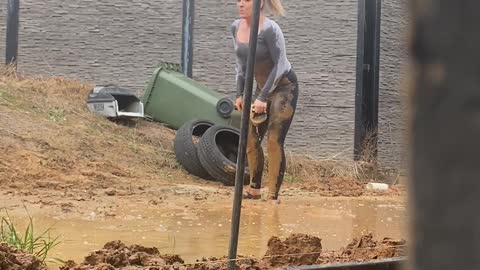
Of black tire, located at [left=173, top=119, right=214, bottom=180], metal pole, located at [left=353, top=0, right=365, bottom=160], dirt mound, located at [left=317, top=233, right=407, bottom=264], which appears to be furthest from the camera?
metal pole, located at [left=353, top=0, right=365, bottom=160]

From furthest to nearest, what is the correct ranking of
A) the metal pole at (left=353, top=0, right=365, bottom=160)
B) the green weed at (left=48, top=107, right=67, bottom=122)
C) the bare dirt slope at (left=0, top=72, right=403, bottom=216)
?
the metal pole at (left=353, top=0, right=365, bottom=160) → the green weed at (left=48, top=107, right=67, bottom=122) → the bare dirt slope at (left=0, top=72, right=403, bottom=216)

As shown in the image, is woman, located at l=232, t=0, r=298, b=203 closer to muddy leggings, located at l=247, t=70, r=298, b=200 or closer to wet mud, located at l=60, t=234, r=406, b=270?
muddy leggings, located at l=247, t=70, r=298, b=200

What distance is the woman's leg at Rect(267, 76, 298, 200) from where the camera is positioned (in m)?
6.20

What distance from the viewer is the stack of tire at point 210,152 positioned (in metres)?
8.30

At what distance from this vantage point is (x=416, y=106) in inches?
12.8

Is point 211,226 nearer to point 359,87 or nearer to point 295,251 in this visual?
point 295,251

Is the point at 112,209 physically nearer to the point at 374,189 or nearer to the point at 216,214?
the point at 216,214

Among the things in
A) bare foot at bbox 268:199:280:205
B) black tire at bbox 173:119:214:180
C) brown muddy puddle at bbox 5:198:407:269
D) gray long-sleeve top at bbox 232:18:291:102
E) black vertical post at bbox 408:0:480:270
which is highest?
black vertical post at bbox 408:0:480:270

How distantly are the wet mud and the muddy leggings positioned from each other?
10.1ft

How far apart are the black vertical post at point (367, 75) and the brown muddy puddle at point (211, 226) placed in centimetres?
432

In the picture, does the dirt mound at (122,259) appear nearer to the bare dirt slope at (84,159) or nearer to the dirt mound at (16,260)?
the dirt mound at (16,260)

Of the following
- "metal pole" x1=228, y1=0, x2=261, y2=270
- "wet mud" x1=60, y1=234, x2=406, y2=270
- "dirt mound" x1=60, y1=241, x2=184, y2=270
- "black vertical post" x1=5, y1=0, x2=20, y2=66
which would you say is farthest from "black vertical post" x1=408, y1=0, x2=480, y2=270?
"black vertical post" x1=5, y1=0, x2=20, y2=66

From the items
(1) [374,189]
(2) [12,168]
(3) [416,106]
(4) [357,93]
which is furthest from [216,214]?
(4) [357,93]

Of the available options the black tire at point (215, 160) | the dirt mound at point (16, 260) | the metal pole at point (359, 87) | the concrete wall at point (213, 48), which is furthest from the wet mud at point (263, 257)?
the concrete wall at point (213, 48)
